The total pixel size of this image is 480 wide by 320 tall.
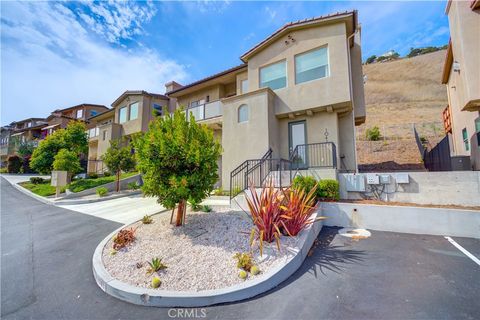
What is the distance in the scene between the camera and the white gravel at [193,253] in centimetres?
367

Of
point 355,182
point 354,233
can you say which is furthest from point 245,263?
point 355,182

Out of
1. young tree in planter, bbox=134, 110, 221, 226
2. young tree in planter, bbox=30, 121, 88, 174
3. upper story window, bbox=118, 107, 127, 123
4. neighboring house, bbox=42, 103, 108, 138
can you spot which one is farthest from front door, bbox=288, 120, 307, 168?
neighboring house, bbox=42, 103, 108, 138

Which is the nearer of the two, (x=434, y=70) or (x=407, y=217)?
(x=407, y=217)

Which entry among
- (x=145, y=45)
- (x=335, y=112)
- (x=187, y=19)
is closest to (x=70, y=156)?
(x=145, y=45)

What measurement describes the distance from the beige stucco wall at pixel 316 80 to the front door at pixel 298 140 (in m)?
1.00

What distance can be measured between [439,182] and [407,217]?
5.91 ft

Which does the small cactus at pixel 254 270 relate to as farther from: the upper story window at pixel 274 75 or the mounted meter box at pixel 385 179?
the upper story window at pixel 274 75

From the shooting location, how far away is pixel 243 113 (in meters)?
11.0

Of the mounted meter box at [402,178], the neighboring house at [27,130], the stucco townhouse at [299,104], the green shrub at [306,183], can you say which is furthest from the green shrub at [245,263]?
the neighboring house at [27,130]

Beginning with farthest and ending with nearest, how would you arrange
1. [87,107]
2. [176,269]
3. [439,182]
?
[87,107]
[439,182]
[176,269]

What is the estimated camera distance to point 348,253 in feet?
15.8

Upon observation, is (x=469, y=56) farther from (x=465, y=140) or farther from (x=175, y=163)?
(x=175, y=163)

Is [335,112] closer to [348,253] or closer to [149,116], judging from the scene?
[348,253]

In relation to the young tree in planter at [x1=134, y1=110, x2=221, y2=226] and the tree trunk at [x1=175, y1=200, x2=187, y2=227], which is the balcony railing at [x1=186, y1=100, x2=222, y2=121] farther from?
the tree trunk at [x1=175, y1=200, x2=187, y2=227]
